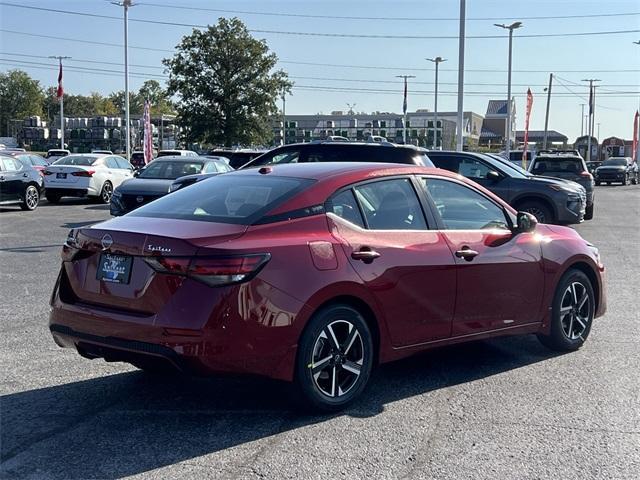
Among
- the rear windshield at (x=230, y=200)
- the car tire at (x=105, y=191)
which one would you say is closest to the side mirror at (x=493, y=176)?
the rear windshield at (x=230, y=200)

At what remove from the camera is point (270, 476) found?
4191mm

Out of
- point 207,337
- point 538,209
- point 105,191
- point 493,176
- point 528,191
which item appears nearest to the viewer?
point 207,337

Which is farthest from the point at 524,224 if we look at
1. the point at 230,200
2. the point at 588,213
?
the point at 588,213

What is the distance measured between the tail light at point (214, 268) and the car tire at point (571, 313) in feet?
10.4

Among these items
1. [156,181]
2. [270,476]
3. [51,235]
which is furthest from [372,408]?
[156,181]

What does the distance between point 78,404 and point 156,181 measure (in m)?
12.8

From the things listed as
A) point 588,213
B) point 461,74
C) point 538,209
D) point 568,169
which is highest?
point 461,74

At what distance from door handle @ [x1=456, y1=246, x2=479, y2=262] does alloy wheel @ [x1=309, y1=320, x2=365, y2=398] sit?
1.13 metres

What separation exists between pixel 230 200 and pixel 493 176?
1253cm

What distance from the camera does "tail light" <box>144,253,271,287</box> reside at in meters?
4.62

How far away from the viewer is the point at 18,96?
138625 mm

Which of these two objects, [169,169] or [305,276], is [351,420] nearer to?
[305,276]

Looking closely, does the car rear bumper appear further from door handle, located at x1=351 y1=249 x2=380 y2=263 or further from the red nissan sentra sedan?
door handle, located at x1=351 y1=249 x2=380 y2=263

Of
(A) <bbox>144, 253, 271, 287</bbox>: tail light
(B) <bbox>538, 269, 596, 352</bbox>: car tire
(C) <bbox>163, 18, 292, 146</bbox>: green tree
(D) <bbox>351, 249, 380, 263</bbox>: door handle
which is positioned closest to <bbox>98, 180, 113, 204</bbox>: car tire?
(B) <bbox>538, 269, 596, 352</bbox>: car tire
